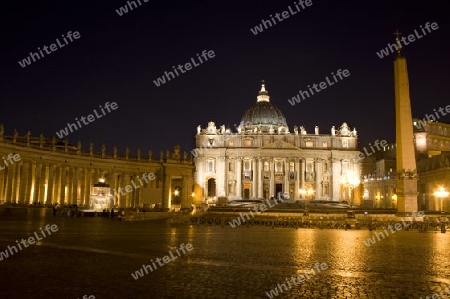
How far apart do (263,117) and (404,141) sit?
9321 centimetres

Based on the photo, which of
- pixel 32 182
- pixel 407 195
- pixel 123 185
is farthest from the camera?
pixel 123 185

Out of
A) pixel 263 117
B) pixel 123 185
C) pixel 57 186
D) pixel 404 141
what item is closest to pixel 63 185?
pixel 57 186

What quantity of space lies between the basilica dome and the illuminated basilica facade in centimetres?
944

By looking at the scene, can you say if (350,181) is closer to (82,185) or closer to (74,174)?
(82,185)

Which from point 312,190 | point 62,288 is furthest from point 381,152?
point 62,288

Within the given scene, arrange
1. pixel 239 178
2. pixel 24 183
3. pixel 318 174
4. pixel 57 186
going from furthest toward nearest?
pixel 318 174 < pixel 239 178 < pixel 57 186 < pixel 24 183

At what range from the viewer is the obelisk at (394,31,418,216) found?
28.3m

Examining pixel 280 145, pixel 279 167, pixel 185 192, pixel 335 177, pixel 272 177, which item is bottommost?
pixel 185 192

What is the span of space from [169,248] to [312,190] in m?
93.5

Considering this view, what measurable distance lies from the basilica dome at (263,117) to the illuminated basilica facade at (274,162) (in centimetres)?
944

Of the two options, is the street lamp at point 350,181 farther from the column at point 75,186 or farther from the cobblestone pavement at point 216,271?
the cobblestone pavement at point 216,271

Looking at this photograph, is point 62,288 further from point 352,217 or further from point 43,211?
point 43,211

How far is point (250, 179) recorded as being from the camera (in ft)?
350

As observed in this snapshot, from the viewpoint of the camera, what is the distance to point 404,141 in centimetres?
2814
